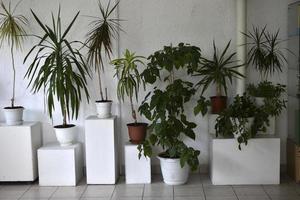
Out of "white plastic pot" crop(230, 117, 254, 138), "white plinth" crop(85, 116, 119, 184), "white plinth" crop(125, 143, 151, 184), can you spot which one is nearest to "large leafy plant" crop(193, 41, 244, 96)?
"white plastic pot" crop(230, 117, 254, 138)

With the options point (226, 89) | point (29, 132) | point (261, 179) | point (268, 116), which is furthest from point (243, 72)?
point (29, 132)

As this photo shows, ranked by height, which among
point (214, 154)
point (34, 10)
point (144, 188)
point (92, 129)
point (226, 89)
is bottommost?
point (144, 188)

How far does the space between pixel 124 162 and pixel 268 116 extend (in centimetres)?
193

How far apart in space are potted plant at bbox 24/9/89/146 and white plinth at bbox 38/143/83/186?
0.64 feet

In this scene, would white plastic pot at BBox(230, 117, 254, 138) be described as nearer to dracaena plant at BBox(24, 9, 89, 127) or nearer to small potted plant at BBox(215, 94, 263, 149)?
small potted plant at BBox(215, 94, 263, 149)

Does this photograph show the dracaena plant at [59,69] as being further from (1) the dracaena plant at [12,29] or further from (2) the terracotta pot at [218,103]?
(2) the terracotta pot at [218,103]

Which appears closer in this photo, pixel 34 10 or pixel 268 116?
pixel 268 116

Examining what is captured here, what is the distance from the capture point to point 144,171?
199 inches

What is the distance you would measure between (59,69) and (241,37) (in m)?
2.25

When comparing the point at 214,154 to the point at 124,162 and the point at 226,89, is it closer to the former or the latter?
the point at 226,89

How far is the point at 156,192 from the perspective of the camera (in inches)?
187

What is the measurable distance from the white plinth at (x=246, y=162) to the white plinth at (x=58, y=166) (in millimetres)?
1688

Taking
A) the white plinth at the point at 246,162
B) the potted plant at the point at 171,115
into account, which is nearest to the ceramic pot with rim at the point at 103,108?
the potted plant at the point at 171,115

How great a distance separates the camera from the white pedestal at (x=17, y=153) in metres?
5.00
